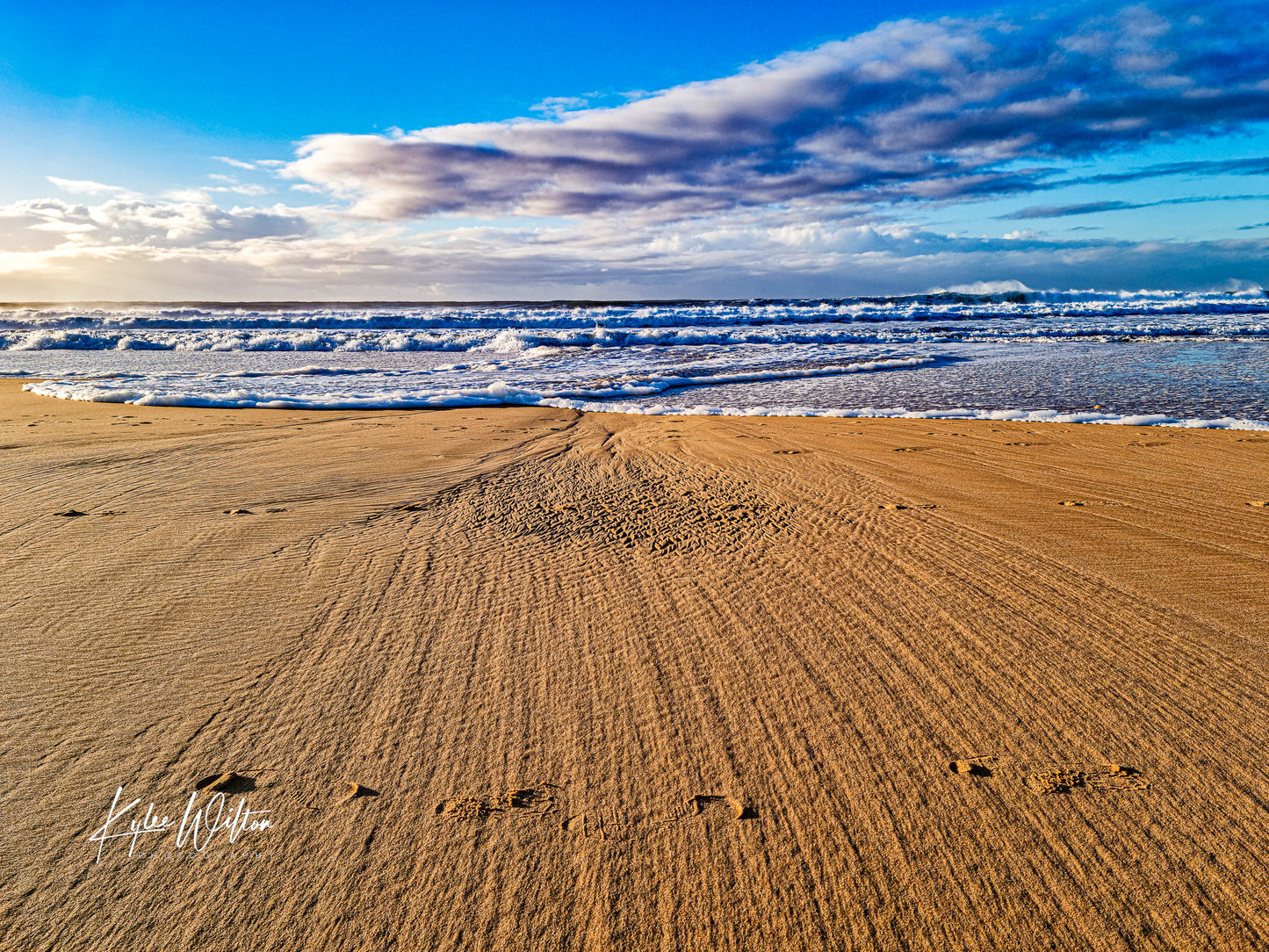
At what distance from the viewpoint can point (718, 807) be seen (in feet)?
6.23

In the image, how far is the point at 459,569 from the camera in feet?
11.5

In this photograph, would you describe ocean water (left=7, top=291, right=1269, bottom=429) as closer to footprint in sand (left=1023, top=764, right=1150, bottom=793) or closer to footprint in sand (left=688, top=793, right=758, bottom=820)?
footprint in sand (left=1023, top=764, right=1150, bottom=793)

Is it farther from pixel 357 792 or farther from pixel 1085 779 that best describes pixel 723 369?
pixel 357 792

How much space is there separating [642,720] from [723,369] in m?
13.0

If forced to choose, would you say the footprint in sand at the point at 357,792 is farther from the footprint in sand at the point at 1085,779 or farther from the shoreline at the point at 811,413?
the shoreline at the point at 811,413

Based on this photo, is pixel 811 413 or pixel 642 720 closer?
pixel 642 720

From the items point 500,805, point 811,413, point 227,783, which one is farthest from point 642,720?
point 811,413

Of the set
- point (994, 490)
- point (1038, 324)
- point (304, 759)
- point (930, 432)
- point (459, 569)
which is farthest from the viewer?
point (1038, 324)

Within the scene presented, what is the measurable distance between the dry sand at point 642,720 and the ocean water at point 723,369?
5336 mm

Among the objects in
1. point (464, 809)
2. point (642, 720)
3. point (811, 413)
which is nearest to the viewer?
point (464, 809)

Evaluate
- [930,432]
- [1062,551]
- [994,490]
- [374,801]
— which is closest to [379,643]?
[374,801]

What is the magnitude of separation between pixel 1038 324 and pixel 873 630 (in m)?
30.0

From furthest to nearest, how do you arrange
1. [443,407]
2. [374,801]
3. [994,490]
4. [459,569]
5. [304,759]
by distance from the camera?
[443,407] < [994,490] < [459,569] < [304,759] < [374,801]

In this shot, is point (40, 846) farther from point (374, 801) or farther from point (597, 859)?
point (597, 859)
